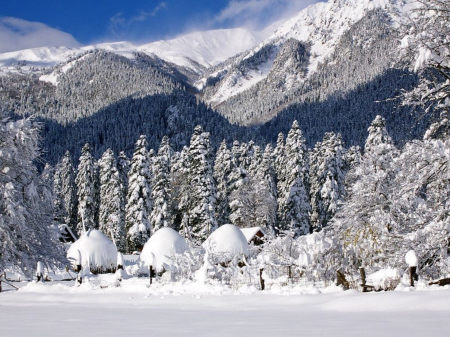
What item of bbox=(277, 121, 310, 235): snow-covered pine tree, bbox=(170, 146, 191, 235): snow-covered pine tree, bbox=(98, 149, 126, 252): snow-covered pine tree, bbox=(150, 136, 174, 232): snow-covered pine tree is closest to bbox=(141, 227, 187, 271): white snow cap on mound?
bbox=(150, 136, 174, 232): snow-covered pine tree

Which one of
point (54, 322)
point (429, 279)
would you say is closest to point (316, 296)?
point (429, 279)

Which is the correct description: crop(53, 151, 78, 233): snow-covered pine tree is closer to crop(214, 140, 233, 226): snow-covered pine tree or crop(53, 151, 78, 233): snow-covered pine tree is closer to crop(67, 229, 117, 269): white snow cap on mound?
crop(214, 140, 233, 226): snow-covered pine tree

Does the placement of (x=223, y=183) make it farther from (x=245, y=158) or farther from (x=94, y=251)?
(x=94, y=251)

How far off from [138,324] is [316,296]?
5948 millimetres

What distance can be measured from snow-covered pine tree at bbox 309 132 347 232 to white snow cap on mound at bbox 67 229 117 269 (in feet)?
71.2

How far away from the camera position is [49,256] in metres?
17.8

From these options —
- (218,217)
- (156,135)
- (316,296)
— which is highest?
(156,135)

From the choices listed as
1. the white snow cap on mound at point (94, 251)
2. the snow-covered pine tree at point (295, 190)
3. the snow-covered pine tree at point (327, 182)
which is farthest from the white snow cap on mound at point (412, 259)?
the snow-covered pine tree at point (295, 190)

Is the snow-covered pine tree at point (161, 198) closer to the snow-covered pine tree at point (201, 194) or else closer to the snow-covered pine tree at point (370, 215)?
the snow-covered pine tree at point (201, 194)

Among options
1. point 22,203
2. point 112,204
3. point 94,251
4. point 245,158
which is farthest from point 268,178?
point 22,203

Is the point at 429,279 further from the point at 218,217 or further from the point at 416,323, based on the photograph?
the point at 218,217

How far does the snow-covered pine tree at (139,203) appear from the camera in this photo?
146ft

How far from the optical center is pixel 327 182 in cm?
4603

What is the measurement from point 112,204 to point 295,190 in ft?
66.8
